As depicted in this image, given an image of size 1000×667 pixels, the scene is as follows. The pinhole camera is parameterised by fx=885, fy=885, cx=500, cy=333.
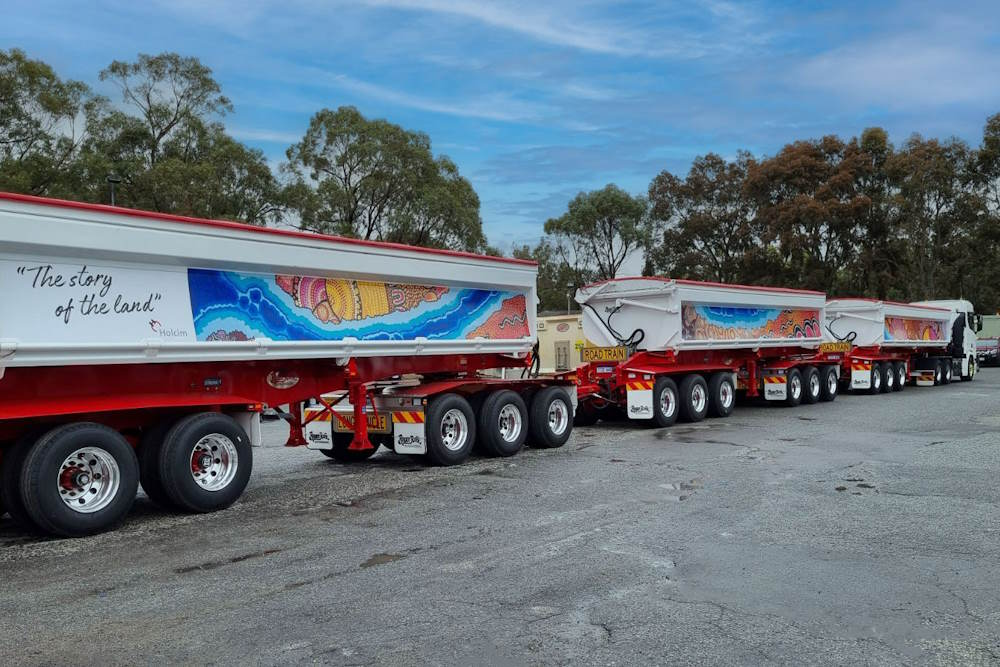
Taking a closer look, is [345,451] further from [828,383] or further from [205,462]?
[828,383]

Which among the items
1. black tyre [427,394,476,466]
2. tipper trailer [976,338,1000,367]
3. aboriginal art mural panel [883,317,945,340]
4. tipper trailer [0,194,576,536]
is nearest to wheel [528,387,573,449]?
tipper trailer [0,194,576,536]

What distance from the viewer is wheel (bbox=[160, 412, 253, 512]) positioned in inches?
338

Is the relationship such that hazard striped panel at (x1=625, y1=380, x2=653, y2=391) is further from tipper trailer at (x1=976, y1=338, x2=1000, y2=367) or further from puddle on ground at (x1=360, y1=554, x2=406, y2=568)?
tipper trailer at (x1=976, y1=338, x2=1000, y2=367)

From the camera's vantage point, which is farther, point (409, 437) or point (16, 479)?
point (409, 437)

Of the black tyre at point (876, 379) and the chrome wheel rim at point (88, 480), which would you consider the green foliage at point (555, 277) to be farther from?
the chrome wheel rim at point (88, 480)

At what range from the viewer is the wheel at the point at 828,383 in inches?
904

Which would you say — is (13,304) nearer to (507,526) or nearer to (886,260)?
(507,526)

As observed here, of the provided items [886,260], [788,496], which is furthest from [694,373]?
[886,260]

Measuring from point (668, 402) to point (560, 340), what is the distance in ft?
19.5

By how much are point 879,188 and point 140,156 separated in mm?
38856

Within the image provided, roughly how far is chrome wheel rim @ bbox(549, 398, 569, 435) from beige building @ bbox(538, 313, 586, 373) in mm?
7639

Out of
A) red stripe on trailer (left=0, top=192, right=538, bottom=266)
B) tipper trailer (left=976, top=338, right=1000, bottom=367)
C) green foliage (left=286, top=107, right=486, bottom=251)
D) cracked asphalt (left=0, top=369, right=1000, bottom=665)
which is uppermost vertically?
green foliage (left=286, top=107, right=486, bottom=251)

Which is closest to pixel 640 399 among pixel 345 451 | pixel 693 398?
pixel 693 398

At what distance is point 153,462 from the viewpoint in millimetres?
8664
